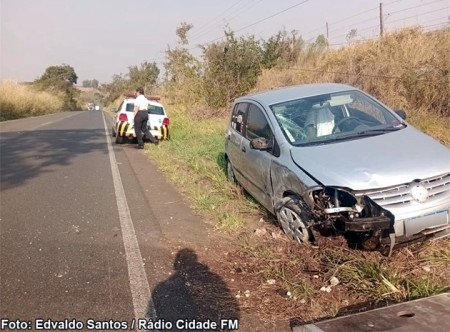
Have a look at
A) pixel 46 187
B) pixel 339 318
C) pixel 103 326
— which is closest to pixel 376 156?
pixel 339 318

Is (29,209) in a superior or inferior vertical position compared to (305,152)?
inferior

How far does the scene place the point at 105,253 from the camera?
4.55 m

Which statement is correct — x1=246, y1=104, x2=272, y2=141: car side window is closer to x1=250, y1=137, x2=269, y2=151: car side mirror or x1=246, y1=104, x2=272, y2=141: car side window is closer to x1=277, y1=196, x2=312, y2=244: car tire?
x1=250, y1=137, x2=269, y2=151: car side mirror

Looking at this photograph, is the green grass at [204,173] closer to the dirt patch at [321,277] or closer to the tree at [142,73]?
the dirt patch at [321,277]

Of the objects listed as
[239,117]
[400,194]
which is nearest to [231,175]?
[239,117]

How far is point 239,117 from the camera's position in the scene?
21.7 ft

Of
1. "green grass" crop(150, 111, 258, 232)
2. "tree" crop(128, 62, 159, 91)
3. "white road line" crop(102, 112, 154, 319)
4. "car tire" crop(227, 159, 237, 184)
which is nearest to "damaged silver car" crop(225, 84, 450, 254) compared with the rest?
"green grass" crop(150, 111, 258, 232)

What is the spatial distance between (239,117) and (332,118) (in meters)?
1.79

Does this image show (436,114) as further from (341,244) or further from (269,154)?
(341,244)

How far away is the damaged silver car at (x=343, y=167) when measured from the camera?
3701mm

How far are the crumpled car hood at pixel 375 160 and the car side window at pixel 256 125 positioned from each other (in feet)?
2.63

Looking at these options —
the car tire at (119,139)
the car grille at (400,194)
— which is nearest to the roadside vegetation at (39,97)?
the car tire at (119,139)

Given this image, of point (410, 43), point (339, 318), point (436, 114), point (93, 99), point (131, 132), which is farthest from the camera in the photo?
point (93, 99)

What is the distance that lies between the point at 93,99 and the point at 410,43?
134 m
